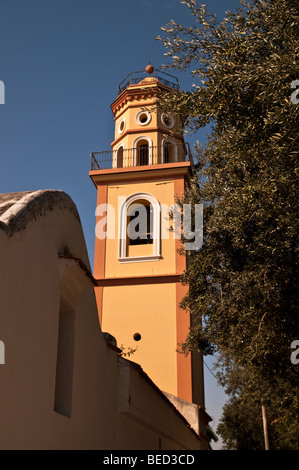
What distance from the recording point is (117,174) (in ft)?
61.1

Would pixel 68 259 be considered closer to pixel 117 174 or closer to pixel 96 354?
pixel 96 354

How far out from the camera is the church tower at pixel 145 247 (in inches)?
630

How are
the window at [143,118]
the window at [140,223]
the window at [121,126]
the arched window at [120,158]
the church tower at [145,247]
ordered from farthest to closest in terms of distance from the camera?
the window at [121,126] → the window at [143,118] → the arched window at [120,158] → the window at [140,223] → the church tower at [145,247]

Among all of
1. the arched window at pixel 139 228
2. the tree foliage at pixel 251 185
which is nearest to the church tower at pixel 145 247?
the arched window at pixel 139 228

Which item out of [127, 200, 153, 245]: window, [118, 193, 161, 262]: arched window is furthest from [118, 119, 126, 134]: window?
[127, 200, 153, 245]: window

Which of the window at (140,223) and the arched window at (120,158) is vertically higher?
the arched window at (120,158)

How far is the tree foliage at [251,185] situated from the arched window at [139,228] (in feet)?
22.7

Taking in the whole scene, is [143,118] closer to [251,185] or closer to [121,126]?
[121,126]

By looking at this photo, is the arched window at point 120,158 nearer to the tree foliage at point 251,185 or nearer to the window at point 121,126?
the window at point 121,126

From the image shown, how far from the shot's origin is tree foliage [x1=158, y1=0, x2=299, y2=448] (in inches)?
255

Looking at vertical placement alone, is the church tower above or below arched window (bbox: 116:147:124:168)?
below

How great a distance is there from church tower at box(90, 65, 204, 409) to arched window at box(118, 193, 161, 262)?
0.03 m

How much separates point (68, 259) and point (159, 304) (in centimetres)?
1056

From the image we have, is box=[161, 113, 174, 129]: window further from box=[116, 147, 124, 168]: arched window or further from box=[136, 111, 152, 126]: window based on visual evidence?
box=[116, 147, 124, 168]: arched window
